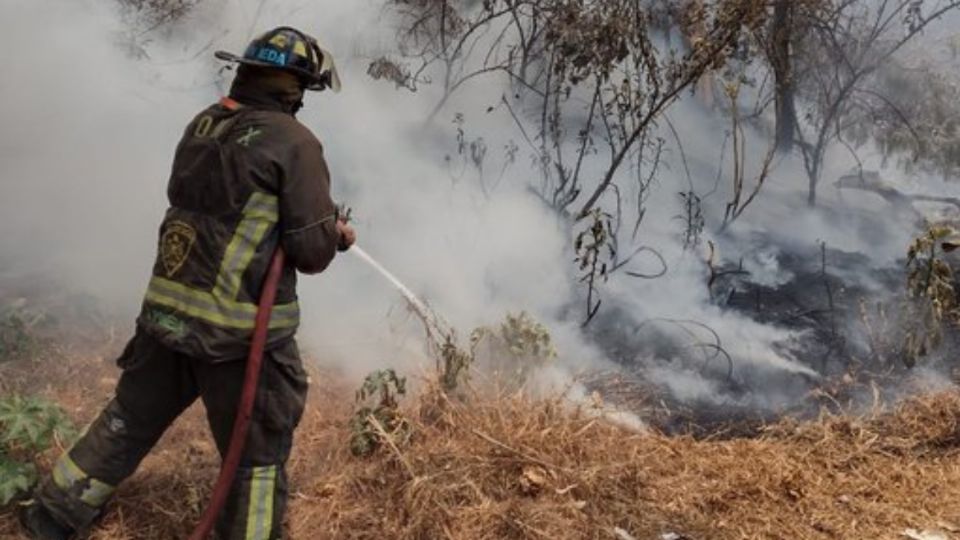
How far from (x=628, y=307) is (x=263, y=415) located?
3137 mm

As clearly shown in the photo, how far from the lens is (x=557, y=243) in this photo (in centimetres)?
580

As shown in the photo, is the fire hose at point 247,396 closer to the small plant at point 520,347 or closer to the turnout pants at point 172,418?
the turnout pants at point 172,418

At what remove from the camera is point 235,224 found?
2592 mm

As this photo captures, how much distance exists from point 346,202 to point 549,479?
2763 millimetres

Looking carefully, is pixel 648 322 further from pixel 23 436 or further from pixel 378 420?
pixel 23 436

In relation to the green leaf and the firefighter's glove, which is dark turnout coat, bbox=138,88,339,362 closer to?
the firefighter's glove

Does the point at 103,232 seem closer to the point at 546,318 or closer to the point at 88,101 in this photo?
the point at 88,101

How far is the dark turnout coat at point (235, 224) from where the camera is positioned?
2568 millimetres

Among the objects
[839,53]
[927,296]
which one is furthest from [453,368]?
[839,53]

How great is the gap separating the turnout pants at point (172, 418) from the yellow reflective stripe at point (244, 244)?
0.81 feet

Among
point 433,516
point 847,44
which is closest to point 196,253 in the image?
point 433,516

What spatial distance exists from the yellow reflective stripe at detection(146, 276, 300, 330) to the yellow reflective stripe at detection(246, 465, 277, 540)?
47 cm

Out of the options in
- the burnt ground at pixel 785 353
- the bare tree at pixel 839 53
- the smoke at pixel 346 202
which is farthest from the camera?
the bare tree at pixel 839 53

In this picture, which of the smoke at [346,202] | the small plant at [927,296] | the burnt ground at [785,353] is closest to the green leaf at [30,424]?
the smoke at [346,202]
